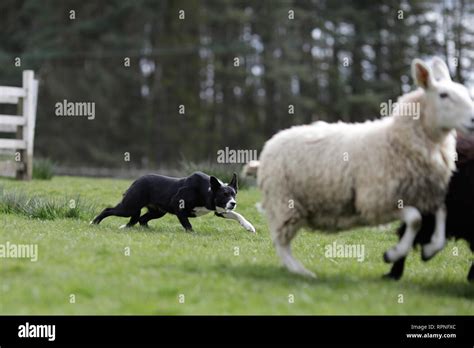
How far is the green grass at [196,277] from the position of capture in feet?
21.8

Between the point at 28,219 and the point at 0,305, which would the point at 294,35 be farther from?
the point at 0,305

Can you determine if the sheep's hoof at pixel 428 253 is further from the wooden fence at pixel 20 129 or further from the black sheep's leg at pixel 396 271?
the wooden fence at pixel 20 129

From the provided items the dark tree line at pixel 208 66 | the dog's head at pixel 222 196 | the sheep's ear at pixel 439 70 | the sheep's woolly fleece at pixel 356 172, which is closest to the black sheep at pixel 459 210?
the sheep's woolly fleece at pixel 356 172

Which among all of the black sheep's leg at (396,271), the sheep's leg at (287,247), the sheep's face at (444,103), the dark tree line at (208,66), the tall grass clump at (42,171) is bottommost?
the black sheep's leg at (396,271)

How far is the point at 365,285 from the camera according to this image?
7781mm

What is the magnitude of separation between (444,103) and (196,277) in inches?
116

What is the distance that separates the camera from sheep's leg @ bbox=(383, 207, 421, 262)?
7469mm

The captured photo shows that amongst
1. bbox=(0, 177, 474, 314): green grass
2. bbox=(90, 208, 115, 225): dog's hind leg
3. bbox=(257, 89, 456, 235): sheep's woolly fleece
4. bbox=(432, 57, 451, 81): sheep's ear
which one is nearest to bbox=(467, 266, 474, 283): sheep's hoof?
bbox=(0, 177, 474, 314): green grass

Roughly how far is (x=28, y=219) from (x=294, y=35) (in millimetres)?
28233

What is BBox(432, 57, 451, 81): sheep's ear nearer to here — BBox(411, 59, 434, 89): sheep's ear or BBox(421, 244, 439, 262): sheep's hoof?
BBox(411, 59, 434, 89): sheep's ear

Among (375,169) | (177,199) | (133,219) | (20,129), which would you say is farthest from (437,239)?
(20,129)

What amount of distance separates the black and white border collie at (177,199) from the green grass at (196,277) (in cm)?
33

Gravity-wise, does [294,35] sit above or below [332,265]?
above
